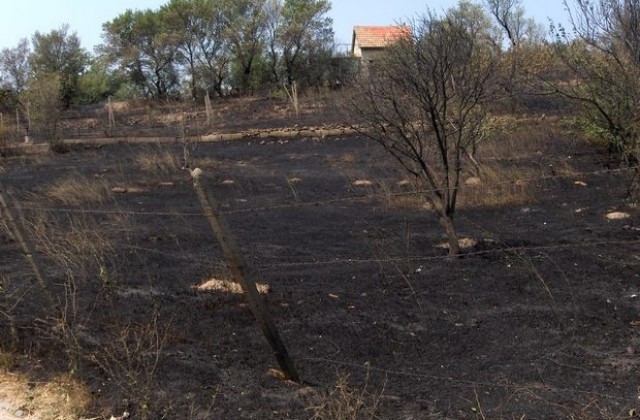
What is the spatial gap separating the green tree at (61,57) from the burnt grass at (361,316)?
97.3ft

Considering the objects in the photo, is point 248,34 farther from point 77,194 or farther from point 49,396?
point 49,396

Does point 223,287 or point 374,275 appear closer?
point 223,287

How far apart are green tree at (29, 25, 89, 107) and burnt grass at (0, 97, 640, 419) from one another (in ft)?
97.3

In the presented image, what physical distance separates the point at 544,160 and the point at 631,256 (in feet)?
23.6

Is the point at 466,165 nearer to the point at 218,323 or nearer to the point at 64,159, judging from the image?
the point at 218,323

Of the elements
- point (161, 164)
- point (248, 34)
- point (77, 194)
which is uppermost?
point (248, 34)

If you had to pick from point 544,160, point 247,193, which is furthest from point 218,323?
point 544,160

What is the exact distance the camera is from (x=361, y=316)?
18.2 ft

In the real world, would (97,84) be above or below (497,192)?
above

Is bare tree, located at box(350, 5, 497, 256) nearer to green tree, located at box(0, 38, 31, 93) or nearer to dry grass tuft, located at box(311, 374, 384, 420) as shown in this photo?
dry grass tuft, located at box(311, 374, 384, 420)

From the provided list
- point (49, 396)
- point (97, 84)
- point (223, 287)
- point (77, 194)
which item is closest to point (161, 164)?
point (77, 194)

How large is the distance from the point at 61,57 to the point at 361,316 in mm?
37882

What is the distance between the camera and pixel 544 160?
1398cm

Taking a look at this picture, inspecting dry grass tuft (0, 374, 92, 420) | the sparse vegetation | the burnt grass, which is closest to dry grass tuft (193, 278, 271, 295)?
the sparse vegetation
